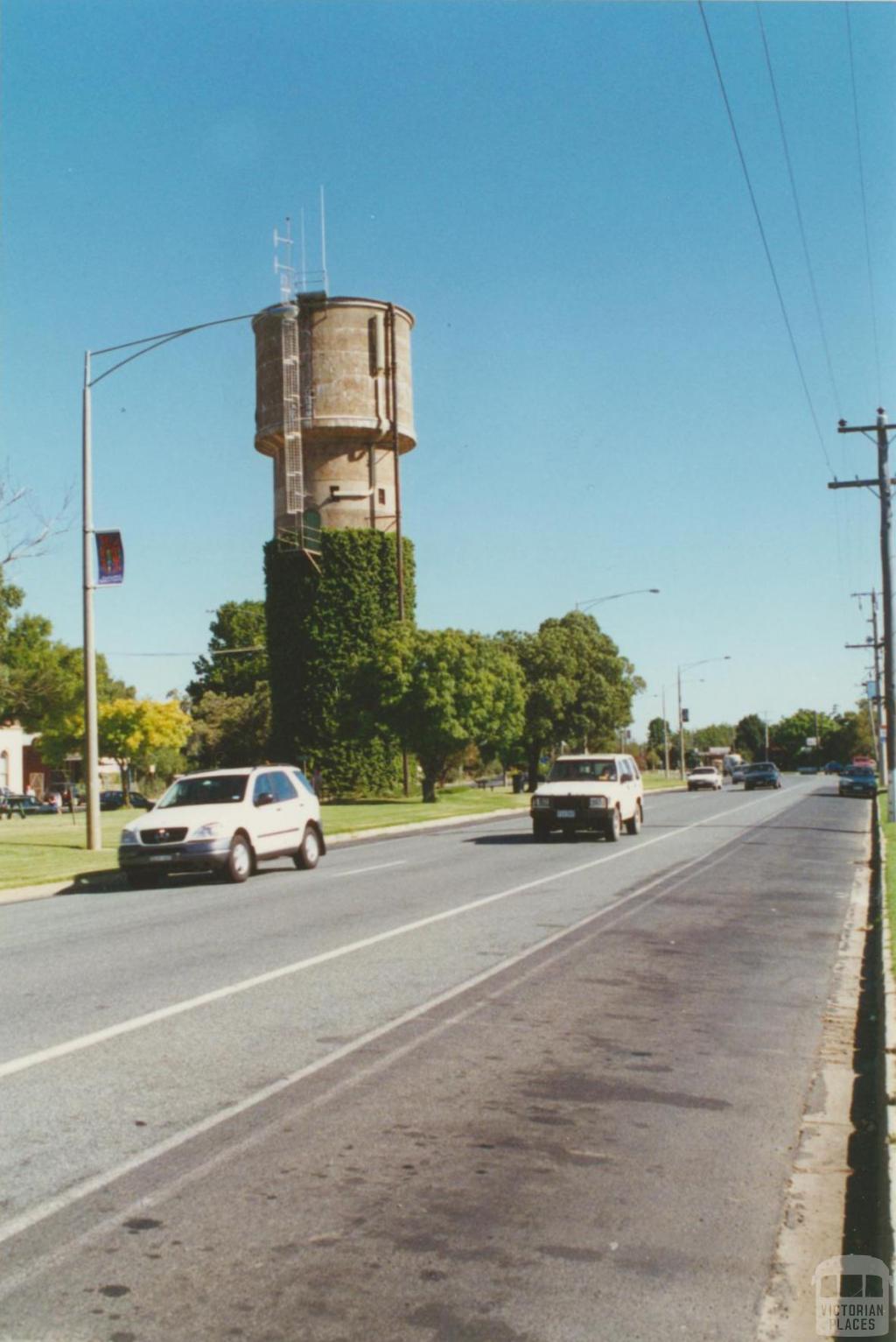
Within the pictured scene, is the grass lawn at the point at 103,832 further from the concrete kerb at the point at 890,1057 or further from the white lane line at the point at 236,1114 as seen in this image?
the concrete kerb at the point at 890,1057

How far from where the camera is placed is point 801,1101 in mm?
6434

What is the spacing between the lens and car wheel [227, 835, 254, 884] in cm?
1819

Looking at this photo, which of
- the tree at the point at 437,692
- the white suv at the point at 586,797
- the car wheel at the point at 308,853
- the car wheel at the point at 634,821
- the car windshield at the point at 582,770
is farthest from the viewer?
the tree at the point at 437,692

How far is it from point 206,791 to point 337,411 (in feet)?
130

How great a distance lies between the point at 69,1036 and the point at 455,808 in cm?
3448

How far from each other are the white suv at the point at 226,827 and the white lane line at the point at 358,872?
94 cm

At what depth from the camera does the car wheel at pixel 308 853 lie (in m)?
20.6

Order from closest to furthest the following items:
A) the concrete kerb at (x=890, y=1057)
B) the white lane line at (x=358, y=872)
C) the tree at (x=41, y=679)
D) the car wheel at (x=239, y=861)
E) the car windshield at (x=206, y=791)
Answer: the concrete kerb at (x=890, y=1057), the car wheel at (x=239, y=861), the white lane line at (x=358, y=872), the car windshield at (x=206, y=791), the tree at (x=41, y=679)

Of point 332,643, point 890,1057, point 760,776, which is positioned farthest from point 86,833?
point 760,776

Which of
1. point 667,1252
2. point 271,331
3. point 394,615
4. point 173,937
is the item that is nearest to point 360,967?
point 173,937

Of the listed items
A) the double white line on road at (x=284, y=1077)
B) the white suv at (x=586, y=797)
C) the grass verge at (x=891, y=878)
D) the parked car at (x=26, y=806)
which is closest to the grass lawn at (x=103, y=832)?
the white suv at (x=586, y=797)

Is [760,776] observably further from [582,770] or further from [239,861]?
[239,861]

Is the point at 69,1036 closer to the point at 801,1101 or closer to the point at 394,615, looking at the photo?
the point at 801,1101

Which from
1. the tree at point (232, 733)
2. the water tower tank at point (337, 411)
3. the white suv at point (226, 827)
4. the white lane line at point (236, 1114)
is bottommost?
the white lane line at point (236, 1114)
